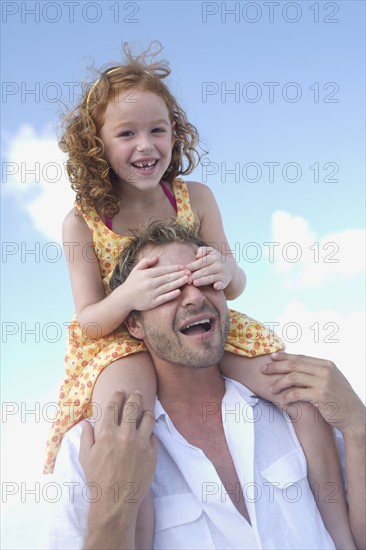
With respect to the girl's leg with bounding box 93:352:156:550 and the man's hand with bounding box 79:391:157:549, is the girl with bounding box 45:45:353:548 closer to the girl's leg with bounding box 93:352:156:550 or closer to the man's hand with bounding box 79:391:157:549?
the girl's leg with bounding box 93:352:156:550

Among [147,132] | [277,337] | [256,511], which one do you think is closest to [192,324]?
[277,337]

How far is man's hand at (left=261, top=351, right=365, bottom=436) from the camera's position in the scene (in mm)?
2463

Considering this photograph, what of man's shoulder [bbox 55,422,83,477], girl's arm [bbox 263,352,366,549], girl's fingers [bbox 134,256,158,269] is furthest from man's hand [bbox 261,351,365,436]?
man's shoulder [bbox 55,422,83,477]

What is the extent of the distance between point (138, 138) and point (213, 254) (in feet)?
2.29

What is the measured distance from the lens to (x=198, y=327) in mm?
2619

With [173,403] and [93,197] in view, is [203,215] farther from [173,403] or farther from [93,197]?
[173,403]

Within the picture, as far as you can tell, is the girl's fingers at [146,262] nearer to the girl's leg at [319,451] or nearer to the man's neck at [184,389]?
the man's neck at [184,389]

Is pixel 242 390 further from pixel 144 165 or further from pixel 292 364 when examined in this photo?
pixel 144 165

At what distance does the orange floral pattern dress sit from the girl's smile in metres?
0.27

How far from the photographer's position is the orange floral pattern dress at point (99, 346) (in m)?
2.63

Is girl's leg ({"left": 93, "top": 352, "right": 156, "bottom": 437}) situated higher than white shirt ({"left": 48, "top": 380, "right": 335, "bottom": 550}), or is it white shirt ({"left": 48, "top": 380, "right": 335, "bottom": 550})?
girl's leg ({"left": 93, "top": 352, "right": 156, "bottom": 437})

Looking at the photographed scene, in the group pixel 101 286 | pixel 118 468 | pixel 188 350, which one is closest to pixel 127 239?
pixel 101 286

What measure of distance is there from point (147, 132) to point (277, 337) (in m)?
1.13

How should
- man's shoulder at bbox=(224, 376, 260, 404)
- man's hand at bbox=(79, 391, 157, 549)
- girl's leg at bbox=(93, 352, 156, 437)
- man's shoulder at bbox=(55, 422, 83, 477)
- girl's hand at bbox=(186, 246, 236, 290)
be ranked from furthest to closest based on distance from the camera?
man's shoulder at bbox=(224, 376, 260, 404) < girl's hand at bbox=(186, 246, 236, 290) < girl's leg at bbox=(93, 352, 156, 437) < man's shoulder at bbox=(55, 422, 83, 477) < man's hand at bbox=(79, 391, 157, 549)
